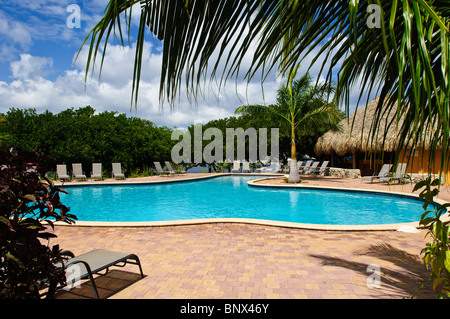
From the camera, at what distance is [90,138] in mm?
18938

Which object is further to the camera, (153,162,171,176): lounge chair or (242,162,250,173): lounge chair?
(242,162,250,173): lounge chair

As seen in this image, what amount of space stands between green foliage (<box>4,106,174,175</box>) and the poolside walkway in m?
13.7

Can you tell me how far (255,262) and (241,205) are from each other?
22.9 feet

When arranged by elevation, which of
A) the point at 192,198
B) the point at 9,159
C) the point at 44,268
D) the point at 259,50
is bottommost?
the point at 192,198

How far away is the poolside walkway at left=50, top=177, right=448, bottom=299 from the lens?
338 centimetres

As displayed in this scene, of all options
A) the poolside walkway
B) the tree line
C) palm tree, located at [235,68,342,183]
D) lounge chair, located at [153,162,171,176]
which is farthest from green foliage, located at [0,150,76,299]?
lounge chair, located at [153,162,171,176]

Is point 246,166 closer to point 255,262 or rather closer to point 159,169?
point 159,169

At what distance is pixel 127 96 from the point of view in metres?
0.94

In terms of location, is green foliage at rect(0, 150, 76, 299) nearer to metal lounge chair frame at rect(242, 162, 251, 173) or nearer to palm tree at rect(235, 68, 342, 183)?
palm tree at rect(235, 68, 342, 183)
